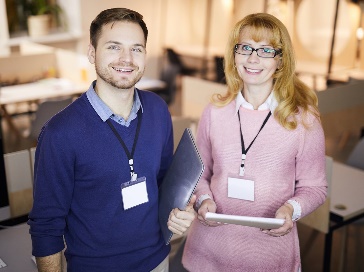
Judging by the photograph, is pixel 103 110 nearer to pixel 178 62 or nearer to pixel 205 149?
pixel 205 149

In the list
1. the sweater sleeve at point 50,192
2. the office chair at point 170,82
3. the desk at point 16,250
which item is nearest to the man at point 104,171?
the sweater sleeve at point 50,192

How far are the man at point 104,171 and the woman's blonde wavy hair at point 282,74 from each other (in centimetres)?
43

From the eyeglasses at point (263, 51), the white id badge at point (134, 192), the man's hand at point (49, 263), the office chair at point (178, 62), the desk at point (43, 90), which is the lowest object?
the office chair at point (178, 62)

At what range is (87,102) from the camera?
4.78 ft

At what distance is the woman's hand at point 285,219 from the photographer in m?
1.60

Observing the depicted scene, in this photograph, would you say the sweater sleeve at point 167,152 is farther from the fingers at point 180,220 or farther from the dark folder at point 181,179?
the fingers at point 180,220

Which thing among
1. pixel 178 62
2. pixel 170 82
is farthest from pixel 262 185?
pixel 178 62

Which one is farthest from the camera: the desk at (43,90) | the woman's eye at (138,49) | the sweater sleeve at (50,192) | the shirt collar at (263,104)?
the desk at (43,90)

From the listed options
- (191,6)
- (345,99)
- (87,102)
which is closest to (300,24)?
(191,6)

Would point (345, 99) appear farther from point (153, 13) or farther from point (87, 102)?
point (153, 13)

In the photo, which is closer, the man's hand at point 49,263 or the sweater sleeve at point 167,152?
the man's hand at point 49,263

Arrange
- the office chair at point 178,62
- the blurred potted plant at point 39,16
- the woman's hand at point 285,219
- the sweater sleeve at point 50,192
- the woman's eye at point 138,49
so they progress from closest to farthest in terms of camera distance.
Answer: the sweater sleeve at point 50,192, the woman's eye at point 138,49, the woman's hand at point 285,219, the blurred potted plant at point 39,16, the office chair at point 178,62

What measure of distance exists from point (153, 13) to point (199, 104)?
15.5 feet

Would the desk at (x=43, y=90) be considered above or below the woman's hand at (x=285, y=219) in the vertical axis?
below
